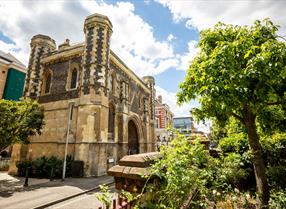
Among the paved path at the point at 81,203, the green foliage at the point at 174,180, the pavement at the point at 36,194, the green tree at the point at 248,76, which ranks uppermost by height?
the green tree at the point at 248,76

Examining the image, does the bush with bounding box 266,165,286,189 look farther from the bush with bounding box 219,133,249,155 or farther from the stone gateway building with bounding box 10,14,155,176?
the stone gateway building with bounding box 10,14,155,176

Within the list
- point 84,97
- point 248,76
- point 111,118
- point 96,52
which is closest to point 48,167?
point 84,97

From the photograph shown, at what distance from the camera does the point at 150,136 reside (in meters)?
25.0

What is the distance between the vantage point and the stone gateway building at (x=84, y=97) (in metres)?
13.5

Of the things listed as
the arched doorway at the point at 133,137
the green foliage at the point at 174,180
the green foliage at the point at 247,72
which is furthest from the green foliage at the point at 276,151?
the arched doorway at the point at 133,137

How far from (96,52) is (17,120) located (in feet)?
26.5

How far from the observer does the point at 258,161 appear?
4.62 metres

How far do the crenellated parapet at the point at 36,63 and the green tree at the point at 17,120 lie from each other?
4.79 m

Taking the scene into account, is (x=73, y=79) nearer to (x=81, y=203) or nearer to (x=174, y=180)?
(x=81, y=203)

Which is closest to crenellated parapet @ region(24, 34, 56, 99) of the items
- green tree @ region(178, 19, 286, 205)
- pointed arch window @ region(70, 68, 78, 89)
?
pointed arch window @ region(70, 68, 78, 89)

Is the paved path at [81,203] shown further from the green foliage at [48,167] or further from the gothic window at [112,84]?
the gothic window at [112,84]

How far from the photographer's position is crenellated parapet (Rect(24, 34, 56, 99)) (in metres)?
17.2

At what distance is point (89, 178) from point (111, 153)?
10.6ft

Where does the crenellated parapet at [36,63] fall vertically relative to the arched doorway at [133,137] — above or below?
above
